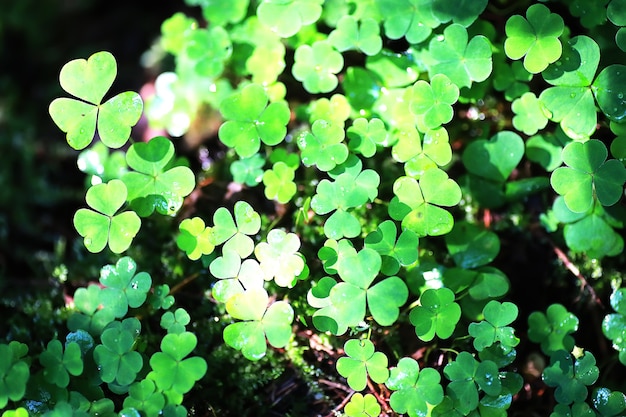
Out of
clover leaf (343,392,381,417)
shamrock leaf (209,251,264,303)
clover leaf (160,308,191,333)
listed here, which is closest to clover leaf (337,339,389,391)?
clover leaf (343,392,381,417)

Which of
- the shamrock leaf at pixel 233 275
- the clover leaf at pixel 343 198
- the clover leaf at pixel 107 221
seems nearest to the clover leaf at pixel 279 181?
the clover leaf at pixel 343 198

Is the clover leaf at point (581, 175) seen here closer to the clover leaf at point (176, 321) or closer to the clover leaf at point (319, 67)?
the clover leaf at point (319, 67)

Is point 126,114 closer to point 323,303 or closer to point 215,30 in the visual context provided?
point 215,30

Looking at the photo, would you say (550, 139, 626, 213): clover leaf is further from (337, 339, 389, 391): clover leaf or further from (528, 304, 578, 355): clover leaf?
(337, 339, 389, 391): clover leaf

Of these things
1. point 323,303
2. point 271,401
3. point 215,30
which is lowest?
point 271,401

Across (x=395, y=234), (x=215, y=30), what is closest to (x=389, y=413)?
(x=395, y=234)

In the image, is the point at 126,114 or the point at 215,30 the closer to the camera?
the point at 126,114

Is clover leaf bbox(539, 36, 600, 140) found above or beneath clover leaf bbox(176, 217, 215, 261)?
above
